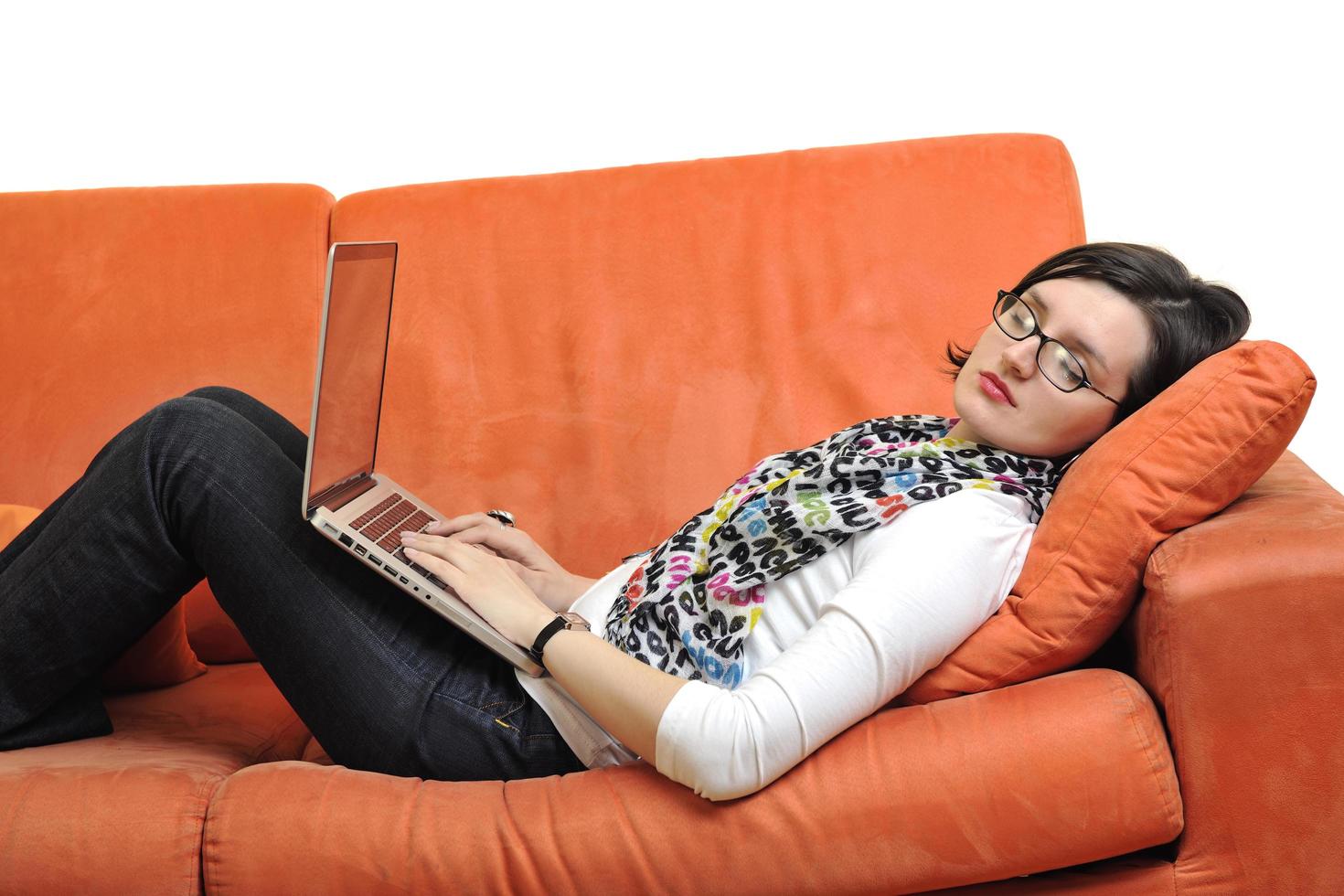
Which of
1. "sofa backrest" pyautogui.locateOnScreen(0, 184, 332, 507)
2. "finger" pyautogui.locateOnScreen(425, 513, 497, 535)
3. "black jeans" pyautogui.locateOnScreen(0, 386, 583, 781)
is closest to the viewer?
"black jeans" pyautogui.locateOnScreen(0, 386, 583, 781)

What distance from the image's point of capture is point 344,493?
4.27 ft

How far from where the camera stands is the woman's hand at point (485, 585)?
1.13 m

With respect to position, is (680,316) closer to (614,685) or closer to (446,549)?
(446,549)

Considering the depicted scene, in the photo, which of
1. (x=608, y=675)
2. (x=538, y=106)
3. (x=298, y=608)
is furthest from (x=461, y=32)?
(x=608, y=675)

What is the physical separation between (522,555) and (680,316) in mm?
515

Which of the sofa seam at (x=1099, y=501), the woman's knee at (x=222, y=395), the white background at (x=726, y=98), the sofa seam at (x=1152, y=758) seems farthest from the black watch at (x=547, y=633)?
the white background at (x=726, y=98)

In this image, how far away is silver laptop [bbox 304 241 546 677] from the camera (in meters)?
1.14

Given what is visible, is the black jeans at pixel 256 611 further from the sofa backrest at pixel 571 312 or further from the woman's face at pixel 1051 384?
the woman's face at pixel 1051 384

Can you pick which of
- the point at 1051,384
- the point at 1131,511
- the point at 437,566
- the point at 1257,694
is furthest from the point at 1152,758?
the point at 437,566

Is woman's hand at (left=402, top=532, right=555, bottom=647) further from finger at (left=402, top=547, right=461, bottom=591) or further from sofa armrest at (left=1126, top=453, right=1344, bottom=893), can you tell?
sofa armrest at (left=1126, top=453, right=1344, bottom=893)

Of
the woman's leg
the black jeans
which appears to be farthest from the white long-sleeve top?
the woman's leg

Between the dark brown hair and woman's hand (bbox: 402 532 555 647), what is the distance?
68cm

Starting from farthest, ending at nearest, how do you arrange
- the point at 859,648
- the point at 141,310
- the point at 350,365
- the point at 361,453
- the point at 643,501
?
the point at 141,310 → the point at 643,501 → the point at 361,453 → the point at 350,365 → the point at 859,648

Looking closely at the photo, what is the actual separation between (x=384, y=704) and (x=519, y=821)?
206mm
